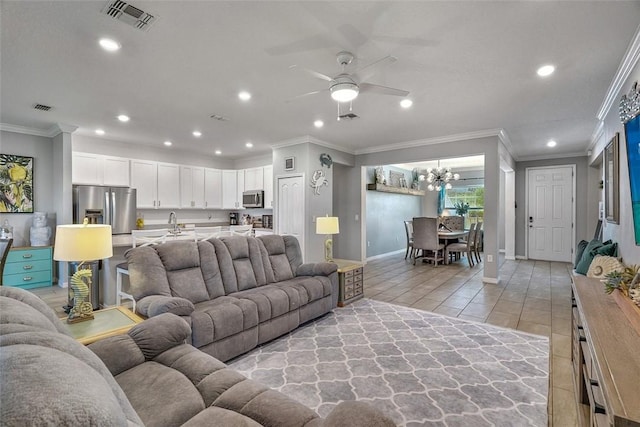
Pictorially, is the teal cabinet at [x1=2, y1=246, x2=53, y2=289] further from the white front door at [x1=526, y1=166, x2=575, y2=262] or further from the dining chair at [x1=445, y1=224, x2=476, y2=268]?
the white front door at [x1=526, y1=166, x2=575, y2=262]

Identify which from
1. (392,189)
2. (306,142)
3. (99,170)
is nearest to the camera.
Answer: (99,170)

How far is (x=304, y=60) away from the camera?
283 cm

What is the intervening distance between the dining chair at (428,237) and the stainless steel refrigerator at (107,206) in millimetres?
5987

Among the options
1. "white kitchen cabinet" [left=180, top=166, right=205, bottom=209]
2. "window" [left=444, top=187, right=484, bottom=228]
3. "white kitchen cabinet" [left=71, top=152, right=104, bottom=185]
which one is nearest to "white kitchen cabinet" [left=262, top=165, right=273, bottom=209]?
"white kitchen cabinet" [left=180, top=166, right=205, bottom=209]

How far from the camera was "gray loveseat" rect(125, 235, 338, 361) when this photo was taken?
244 cm

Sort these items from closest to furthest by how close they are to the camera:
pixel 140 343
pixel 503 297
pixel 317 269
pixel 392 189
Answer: pixel 140 343 → pixel 317 269 → pixel 503 297 → pixel 392 189

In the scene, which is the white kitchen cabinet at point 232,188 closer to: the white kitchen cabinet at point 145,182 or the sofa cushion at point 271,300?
the white kitchen cabinet at point 145,182

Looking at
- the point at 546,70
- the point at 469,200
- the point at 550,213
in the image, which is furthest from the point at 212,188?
the point at 550,213

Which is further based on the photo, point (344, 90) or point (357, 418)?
point (344, 90)

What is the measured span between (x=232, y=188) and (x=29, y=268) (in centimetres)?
406

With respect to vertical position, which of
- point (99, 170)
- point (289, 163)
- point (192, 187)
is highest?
point (289, 163)

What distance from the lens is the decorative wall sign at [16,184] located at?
4875mm

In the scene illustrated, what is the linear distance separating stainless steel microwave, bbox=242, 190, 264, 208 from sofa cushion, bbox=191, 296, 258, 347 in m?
4.35

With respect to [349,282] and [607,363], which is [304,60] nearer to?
[349,282]
